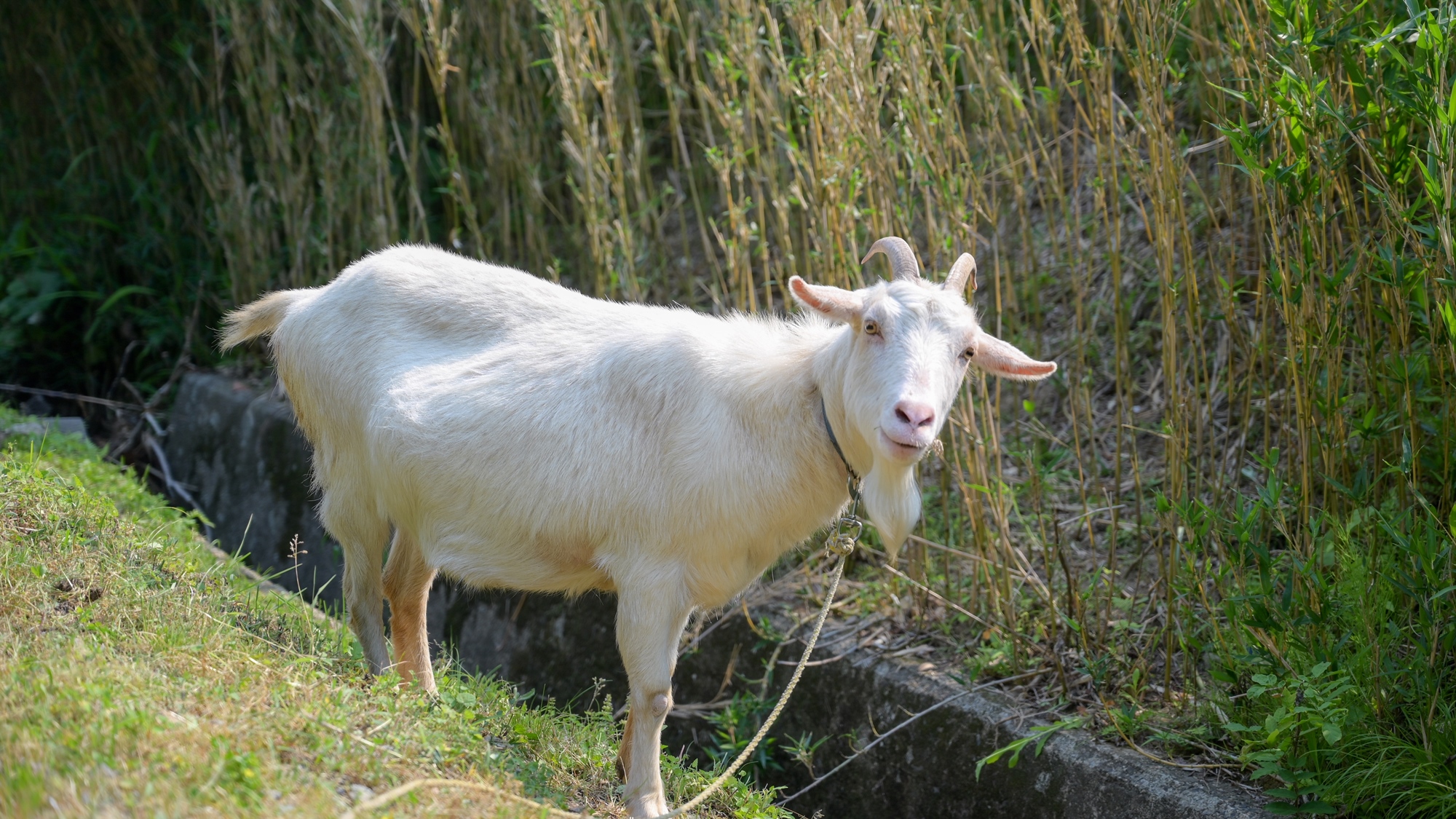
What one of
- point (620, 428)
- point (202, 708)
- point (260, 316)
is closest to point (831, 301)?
point (620, 428)

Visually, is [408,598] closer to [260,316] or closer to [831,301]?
[260,316]

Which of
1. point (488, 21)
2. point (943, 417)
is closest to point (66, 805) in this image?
point (943, 417)

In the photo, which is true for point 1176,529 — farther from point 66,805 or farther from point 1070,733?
point 66,805

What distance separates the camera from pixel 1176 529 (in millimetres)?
3381

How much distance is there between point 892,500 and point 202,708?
174 centimetres

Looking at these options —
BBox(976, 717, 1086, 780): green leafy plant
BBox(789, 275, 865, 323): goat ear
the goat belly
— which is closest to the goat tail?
the goat belly

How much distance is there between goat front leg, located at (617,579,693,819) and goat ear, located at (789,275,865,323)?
2.77 ft

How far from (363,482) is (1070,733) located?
7.63 ft

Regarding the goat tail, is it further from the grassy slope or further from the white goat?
the grassy slope

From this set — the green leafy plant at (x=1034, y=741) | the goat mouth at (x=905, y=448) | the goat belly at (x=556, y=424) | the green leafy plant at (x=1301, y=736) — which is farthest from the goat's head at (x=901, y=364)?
the green leafy plant at (x=1301, y=736)

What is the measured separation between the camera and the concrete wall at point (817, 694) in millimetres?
3293

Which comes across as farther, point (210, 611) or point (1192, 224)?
point (1192, 224)

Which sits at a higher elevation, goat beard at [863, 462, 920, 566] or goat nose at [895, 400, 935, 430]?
goat nose at [895, 400, 935, 430]

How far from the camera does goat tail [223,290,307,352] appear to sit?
3.96 m
